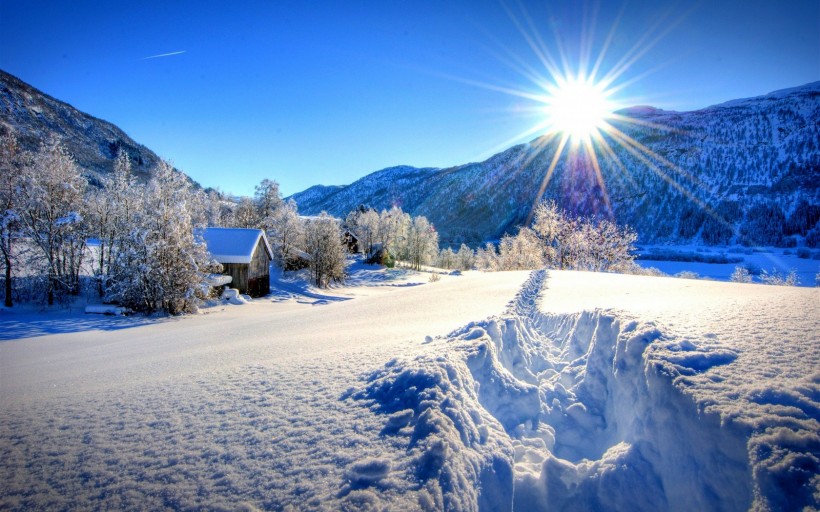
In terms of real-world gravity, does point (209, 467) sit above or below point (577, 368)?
above

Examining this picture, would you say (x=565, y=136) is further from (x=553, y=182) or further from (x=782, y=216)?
(x=782, y=216)

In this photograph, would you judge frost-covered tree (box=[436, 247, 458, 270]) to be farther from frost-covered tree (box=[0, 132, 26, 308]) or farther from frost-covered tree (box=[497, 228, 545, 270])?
frost-covered tree (box=[0, 132, 26, 308])

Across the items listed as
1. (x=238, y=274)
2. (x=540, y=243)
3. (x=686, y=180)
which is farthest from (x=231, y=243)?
(x=686, y=180)

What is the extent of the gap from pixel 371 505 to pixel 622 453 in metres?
2.69

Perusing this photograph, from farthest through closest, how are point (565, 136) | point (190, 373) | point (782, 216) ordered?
point (565, 136), point (782, 216), point (190, 373)

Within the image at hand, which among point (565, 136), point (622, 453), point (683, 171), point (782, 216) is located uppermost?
point (565, 136)

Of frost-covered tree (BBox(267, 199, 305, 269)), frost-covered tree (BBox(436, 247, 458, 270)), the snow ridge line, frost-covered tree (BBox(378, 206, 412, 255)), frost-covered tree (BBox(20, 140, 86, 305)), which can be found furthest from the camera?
frost-covered tree (BBox(436, 247, 458, 270))

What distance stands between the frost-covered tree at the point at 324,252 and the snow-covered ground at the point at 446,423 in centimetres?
2906

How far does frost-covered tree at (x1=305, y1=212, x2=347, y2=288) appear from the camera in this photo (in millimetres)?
34594

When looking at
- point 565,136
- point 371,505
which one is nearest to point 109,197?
point 371,505

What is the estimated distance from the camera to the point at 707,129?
12094 centimetres

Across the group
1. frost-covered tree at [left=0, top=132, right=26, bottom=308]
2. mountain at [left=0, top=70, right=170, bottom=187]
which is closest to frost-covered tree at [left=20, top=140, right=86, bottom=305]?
frost-covered tree at [left=0, top=132, right=26, bottom=308]

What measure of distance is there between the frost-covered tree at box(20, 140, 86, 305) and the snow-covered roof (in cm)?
706

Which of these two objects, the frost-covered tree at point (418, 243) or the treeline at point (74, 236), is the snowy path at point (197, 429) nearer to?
the treeline at point (74, 236)
